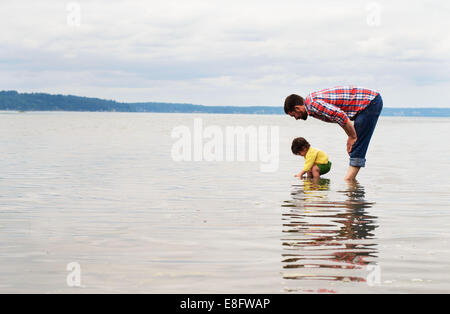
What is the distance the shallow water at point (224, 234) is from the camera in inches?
198

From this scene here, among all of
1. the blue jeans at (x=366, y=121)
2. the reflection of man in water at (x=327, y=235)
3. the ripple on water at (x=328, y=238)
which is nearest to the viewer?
the ripple on water at (x=328, y=238)

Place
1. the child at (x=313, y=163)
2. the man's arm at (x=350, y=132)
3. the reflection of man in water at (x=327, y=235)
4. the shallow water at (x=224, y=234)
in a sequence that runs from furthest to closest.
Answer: the child at (x=313, y=163), the man's arm at (x=350, y=132), the reflection of man in water at (x=327, y=235), the shallow water at (x=224, y=234)

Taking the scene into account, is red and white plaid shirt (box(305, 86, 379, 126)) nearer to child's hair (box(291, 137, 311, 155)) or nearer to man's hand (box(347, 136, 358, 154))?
man's hand (box(347, 136, 358, 154))

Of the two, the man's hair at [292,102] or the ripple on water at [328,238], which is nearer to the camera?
the ripple on water at [328,238]

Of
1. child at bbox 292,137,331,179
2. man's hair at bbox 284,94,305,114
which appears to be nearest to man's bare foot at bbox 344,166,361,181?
child at bbox 292,137,331,179

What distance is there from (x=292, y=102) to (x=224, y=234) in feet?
10.6

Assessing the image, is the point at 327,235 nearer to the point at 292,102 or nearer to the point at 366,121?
the point at 292,102

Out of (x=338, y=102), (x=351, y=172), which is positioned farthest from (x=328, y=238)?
(x=351, y=172)

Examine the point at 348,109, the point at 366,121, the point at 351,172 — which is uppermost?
the point at 348,109

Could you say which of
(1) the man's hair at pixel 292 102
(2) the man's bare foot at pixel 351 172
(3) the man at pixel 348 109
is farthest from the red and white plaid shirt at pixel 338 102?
(2) the man's bare foot at pixel 351 172

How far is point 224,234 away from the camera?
7.05m

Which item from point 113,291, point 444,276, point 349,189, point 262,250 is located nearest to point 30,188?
point 349,189

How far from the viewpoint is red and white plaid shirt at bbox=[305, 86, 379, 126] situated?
31.9 ft

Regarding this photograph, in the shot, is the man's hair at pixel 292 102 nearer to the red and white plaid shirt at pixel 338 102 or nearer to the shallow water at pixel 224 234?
the red and white plaid shirt at pixel 338 102
